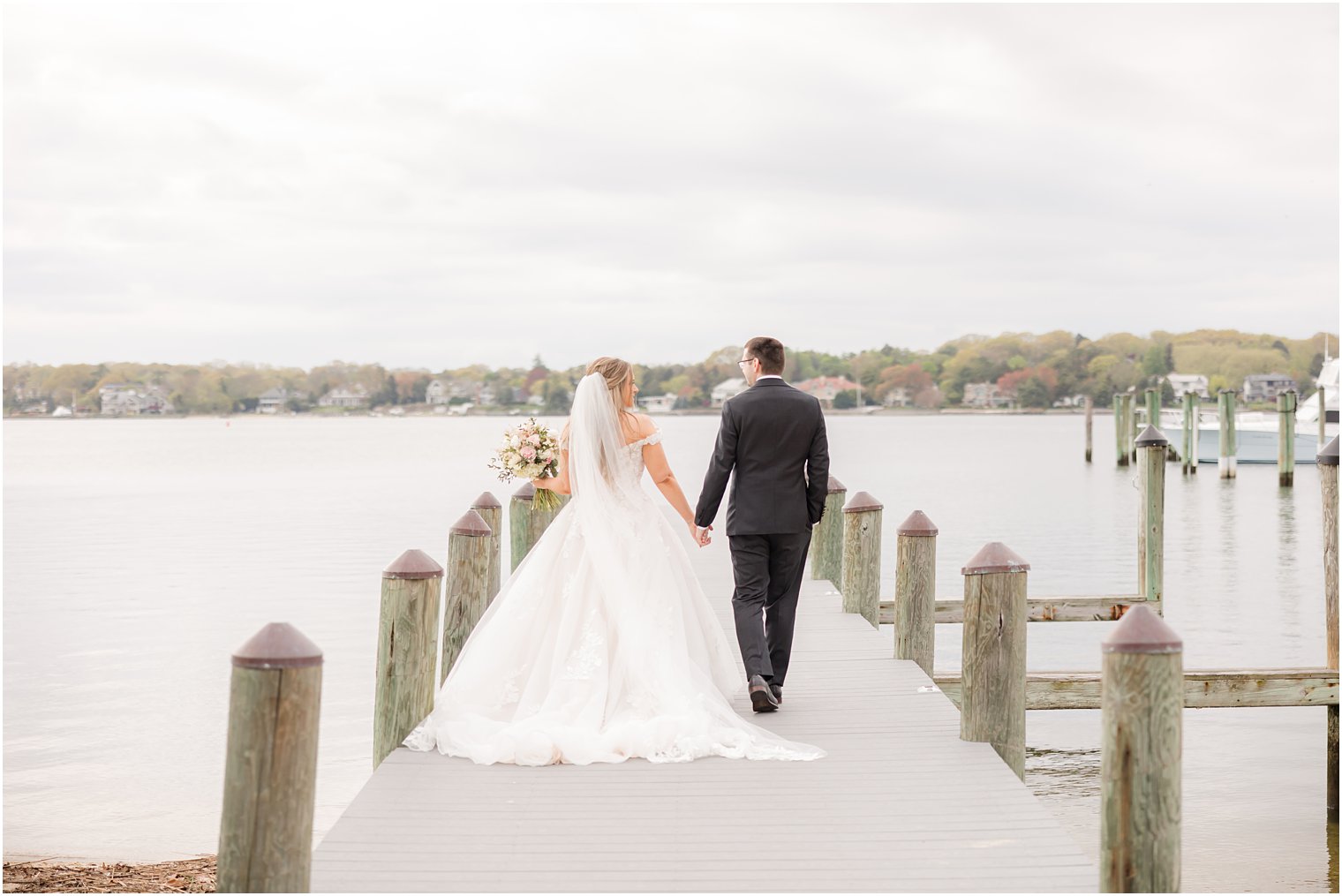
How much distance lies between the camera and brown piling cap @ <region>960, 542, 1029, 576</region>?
5637 millimetres

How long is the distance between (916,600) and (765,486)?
1.92 metres

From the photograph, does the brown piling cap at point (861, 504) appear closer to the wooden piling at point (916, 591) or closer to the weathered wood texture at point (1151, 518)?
the wooden piling at point (916, 591)

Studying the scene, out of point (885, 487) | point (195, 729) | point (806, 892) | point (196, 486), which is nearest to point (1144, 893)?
point (806, 892)

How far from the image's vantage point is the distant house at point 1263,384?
12706cm

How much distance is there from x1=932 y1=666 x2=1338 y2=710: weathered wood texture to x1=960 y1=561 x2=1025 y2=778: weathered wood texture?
9.24 ft

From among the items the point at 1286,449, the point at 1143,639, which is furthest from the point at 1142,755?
the point at 1286,449

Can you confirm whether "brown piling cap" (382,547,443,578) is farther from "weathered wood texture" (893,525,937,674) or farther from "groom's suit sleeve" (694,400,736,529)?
"weathered wood texture" (893,525,937,674)

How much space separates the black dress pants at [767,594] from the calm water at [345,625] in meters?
4.22

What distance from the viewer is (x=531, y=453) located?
7164 millimetres

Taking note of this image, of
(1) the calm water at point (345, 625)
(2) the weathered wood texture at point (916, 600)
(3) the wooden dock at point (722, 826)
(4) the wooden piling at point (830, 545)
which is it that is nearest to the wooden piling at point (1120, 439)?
(1) the calm water at point (345, 625)

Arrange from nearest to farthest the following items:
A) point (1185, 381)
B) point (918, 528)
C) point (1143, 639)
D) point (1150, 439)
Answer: point (1143, 639), point (918, 528), point (1150, 439), point (1185, 381)

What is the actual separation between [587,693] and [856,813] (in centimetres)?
158

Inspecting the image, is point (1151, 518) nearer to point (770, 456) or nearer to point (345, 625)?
point (770, 456)

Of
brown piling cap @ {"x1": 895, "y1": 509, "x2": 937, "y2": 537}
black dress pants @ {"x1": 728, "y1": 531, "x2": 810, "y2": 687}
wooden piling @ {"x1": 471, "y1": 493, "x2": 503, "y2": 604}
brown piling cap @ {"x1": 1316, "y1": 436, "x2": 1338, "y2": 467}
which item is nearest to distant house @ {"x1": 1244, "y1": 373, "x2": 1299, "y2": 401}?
brown piling cap @ {"x1": 1316, "y1": 436, "x2": 1338, "y2": 467}
